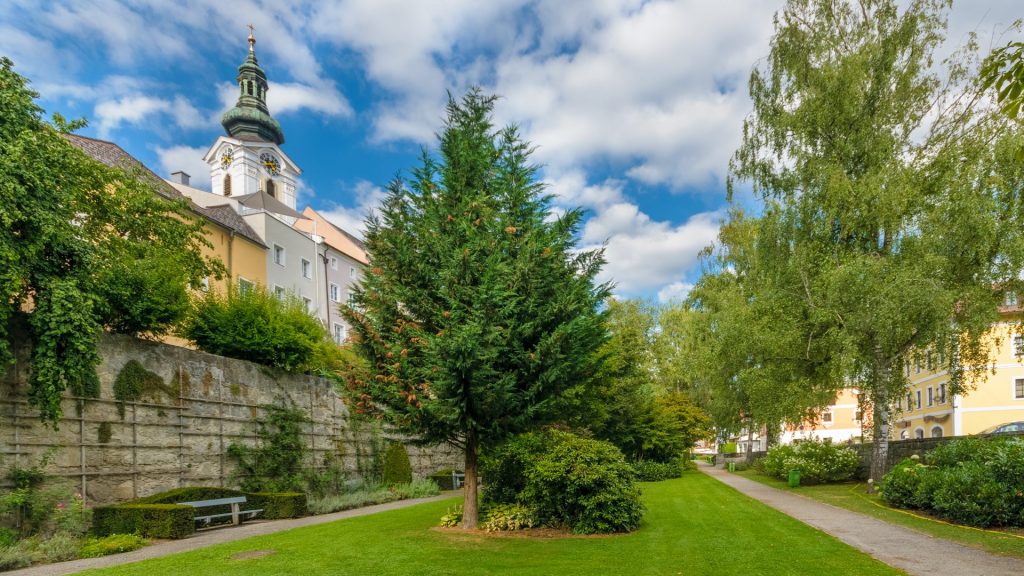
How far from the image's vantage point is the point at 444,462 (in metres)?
25.5

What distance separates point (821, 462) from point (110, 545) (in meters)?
21.8

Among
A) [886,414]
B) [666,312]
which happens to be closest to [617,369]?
[886,414]

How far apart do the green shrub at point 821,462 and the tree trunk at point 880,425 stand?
2.28 m

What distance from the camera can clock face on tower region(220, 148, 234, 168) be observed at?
50500mm

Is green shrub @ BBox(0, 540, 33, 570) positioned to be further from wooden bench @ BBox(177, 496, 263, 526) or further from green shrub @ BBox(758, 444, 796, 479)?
green shrub @ BBox(758, 444, 796, 479)

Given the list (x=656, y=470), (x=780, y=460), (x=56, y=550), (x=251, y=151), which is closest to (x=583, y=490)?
(x=56, y=550)

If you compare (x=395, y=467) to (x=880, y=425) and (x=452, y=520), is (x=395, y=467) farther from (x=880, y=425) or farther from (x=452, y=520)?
(x=880, y=425)

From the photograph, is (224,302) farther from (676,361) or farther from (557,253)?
(676,361)

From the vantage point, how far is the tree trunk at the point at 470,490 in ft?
38.0

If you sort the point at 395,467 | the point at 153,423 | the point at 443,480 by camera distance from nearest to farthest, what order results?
the point at 153,423
the point at 395,467
the point at 443,480

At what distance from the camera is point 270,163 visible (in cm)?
5219

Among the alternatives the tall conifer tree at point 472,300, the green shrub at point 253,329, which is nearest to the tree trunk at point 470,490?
the tall conifer tree at point 472,300

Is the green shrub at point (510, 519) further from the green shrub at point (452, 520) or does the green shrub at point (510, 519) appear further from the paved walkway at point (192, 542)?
the paved walkway at point (192, 542)

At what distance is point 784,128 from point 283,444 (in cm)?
1870
